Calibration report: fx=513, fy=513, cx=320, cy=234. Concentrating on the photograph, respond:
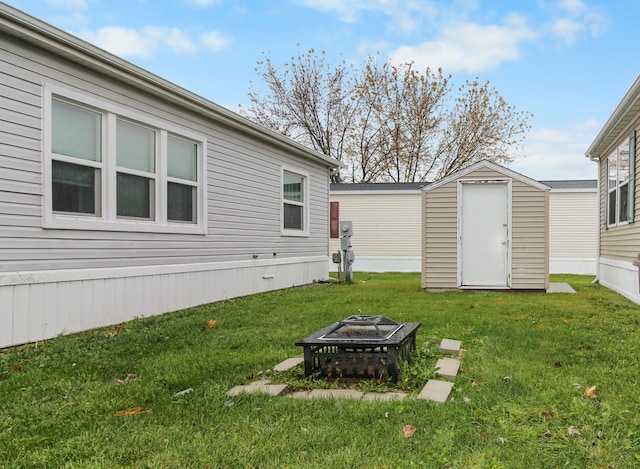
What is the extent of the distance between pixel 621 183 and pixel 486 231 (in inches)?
96.2

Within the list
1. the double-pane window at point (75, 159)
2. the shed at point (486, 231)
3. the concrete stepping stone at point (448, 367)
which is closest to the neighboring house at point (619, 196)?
the shed at point (486, 231)

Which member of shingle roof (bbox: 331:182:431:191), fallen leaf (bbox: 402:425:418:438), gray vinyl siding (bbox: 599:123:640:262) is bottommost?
fallen leaf (bbox: 402:425:418:438)

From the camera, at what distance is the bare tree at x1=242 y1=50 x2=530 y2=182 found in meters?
24.4

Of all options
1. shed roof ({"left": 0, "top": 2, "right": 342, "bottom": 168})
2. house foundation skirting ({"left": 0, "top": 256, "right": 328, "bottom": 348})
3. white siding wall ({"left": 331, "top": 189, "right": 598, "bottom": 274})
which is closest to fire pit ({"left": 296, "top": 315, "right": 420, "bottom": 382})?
house foundation skirting ({"left": 0, "top": 256, "right": 328, "bottom": 348})

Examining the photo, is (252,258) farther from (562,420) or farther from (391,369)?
(562,420)

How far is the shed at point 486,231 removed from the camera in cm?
909

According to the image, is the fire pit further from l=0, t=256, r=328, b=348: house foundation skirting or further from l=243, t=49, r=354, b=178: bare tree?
l=243, t=49, r=354, b=178: bare tree

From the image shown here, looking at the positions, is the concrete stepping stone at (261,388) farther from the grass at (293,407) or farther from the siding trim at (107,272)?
the siding trim at (107,272)

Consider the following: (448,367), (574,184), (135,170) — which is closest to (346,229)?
(135,170)

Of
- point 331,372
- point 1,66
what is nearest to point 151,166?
point 1,66

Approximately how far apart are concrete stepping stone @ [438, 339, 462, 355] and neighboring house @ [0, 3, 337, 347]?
389cm

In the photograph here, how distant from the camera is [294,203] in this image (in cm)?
1120

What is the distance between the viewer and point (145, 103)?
6.82m

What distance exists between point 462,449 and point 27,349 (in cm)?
406
